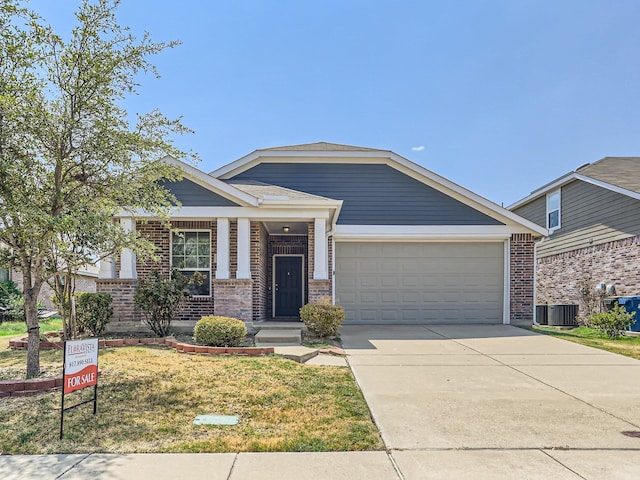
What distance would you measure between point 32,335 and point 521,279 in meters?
12.2

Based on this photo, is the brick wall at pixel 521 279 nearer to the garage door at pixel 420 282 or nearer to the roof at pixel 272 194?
the garage door at pixel 420 282

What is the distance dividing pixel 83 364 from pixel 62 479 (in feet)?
4.75

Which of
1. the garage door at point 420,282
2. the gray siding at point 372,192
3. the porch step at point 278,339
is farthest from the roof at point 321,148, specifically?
the porch step at point 278,339

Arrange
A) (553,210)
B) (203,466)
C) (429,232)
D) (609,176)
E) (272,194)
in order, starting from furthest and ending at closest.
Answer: (553,210), (609,176), (429,232), (272,194), (203,466)

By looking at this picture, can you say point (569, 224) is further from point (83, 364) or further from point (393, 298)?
point (83, 364)

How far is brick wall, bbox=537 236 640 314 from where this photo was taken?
12766mm

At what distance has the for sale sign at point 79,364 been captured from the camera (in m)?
4.25

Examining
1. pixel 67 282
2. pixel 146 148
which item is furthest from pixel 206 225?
pixel 146 148

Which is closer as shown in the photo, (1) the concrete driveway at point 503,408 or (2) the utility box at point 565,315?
(1) the concrete driveway at point 503,408

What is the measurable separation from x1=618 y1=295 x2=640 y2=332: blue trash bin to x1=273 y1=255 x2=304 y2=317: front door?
30.8 ft

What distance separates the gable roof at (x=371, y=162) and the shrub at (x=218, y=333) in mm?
6627

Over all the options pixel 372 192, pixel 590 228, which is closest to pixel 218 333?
pixel 372 192

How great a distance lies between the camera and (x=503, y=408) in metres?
4.98

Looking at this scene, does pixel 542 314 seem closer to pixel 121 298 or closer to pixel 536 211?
pixel 536 211
